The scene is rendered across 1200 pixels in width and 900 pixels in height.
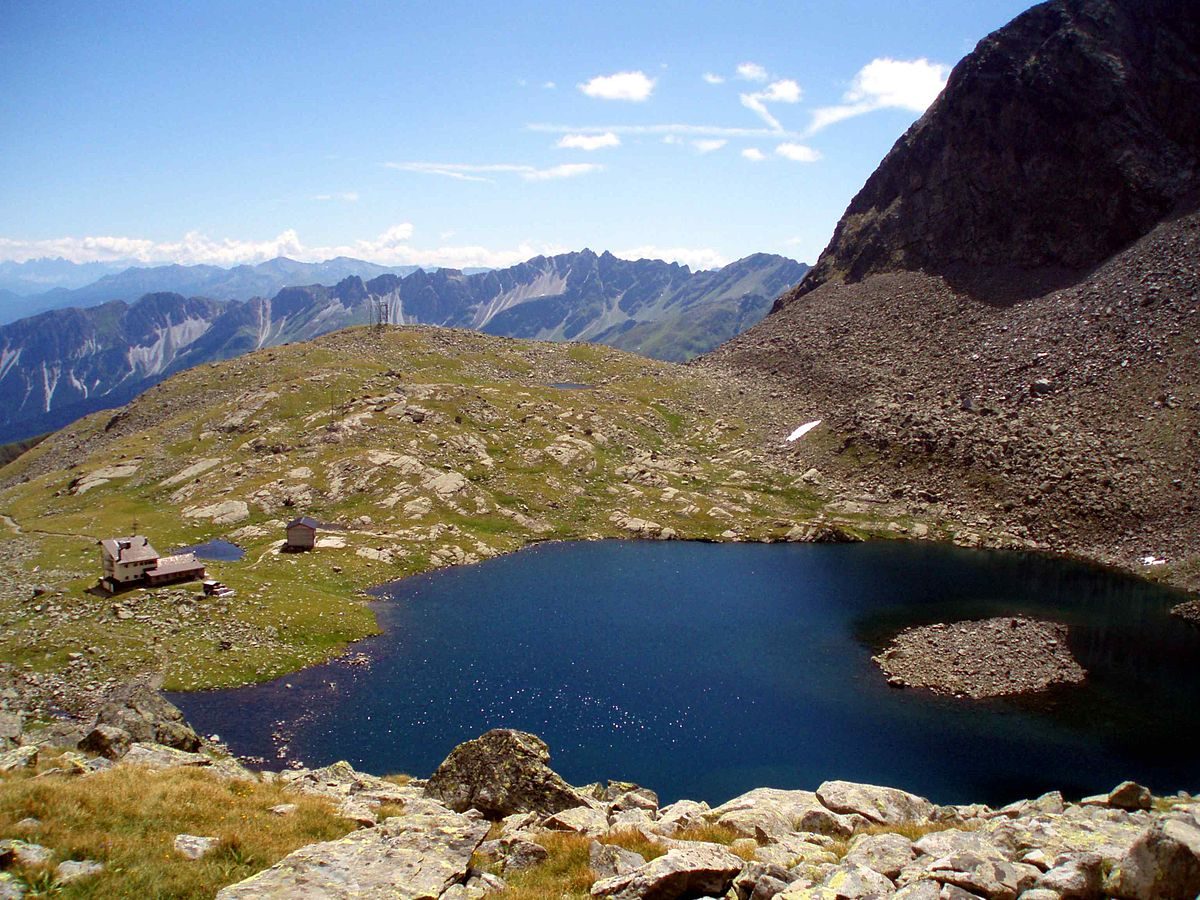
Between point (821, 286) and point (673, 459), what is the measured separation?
267 ft

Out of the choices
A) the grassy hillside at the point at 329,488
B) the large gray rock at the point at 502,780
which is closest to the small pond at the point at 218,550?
the grassy hillside at the point at 329,488

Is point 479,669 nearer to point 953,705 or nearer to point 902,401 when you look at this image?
point 953,705

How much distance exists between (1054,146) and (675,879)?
608 ft

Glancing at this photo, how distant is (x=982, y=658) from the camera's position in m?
71.1

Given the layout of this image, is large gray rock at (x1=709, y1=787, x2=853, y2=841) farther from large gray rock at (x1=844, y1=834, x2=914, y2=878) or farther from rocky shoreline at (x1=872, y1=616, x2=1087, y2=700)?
rocky shoreline at (x1=872, y1=616, x2=1087, y2=700)

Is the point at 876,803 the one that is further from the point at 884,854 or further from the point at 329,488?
the point at 329,488

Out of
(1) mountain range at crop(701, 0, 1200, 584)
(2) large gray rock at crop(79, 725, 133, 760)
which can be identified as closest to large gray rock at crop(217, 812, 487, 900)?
(2) large gray rock at crop(79, 725, 133, 760)

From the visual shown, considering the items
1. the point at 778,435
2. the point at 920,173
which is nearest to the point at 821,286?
the point at 920,173

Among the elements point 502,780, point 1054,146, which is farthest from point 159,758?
point 1054,146

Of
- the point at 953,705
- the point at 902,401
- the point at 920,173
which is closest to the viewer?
the point at 953,705

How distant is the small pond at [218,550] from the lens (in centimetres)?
9462

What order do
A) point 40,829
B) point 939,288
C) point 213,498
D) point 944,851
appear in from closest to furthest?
point 40,829 → point 944,851 → point 213,498 → point 939,288

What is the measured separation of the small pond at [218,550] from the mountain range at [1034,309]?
3610 inches

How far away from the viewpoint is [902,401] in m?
139
